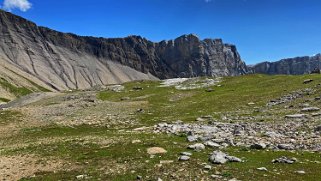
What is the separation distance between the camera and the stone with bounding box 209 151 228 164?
87.1ft

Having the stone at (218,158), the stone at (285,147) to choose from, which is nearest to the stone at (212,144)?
the stone at (218,158)

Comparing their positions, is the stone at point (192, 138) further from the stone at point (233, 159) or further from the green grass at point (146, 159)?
the stone at point (233, 159)

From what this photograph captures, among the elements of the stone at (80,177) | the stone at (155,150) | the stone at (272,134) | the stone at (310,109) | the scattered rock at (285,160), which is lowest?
the stone at (80,177)

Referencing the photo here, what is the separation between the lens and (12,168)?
1154 inches

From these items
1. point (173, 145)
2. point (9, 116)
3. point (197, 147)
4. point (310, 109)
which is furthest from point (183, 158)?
point (9, 116)

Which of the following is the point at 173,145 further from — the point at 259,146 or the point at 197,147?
the point at 259,146

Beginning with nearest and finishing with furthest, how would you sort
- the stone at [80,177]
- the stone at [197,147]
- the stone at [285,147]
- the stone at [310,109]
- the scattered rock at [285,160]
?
the stone at [80,177], the scattered rock at [285,160], the stone at [285,147], the stone at [197,147], the stone at [310,109]

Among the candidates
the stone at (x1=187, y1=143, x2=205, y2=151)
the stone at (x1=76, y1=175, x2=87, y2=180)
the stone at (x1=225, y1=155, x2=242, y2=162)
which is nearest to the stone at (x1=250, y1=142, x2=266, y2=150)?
the stone at (x1=187, y1=143, x2=205, y2=151)

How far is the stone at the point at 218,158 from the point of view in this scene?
26.6 metres

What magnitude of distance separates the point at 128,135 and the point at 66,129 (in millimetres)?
13024

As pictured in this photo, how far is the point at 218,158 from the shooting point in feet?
88.5

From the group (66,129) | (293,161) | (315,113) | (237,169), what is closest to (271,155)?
(293,161)

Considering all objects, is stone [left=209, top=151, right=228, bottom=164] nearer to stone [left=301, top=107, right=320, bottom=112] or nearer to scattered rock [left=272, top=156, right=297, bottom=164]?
scattered rock [left=272, top=156, right=297, bottom=164]

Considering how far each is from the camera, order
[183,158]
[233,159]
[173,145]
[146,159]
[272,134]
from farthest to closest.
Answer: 1. [272,134]
2. [173,145]
3. [146,159]
4. [183,158]
5. [233,159]
